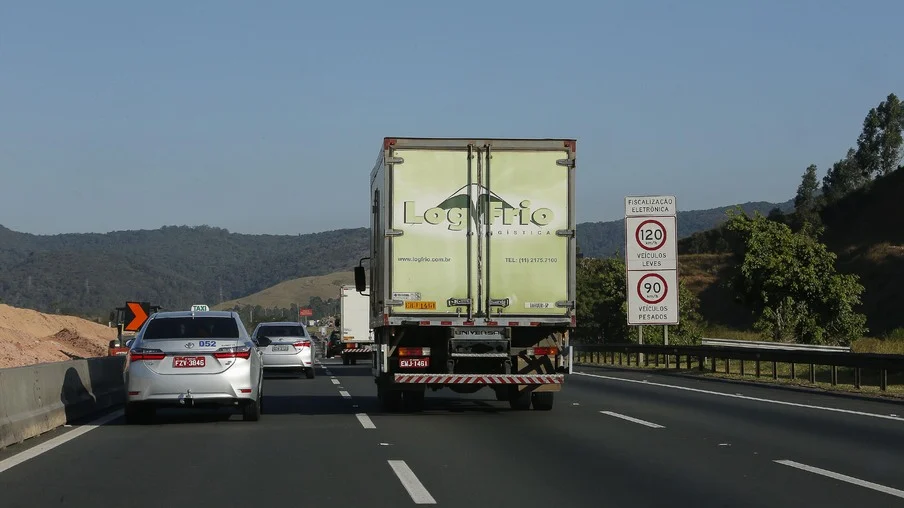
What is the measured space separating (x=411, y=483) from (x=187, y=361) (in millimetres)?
6622

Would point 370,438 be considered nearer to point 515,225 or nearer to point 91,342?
point 515,225

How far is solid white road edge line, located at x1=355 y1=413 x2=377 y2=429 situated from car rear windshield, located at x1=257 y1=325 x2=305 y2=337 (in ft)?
49.2

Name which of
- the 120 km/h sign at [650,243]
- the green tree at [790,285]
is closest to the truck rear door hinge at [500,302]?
the 120 km/h sign at [650,243]

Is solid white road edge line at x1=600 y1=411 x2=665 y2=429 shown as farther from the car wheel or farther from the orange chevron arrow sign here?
the orange chevron arrow sign

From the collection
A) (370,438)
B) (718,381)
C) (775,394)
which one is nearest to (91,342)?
(718,381)

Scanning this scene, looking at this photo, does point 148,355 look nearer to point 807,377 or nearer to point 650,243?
point 807,377

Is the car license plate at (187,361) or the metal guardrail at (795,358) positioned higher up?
the car license plate at (187,361)

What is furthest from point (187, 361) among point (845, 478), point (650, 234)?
point (650, 234)

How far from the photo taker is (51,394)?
54.9 ft

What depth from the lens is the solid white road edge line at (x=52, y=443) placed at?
12.2 m

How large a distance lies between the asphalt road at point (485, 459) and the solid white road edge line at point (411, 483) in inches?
0.9

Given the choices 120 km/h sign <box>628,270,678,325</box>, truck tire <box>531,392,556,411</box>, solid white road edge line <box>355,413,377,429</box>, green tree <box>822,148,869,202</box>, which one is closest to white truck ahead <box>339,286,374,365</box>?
120 km/h sign <box>628,270,678,325</box>

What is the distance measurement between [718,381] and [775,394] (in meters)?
5.79

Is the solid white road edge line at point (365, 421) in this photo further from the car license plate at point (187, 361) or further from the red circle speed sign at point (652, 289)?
the red circle speed sign at point (652, 289)
